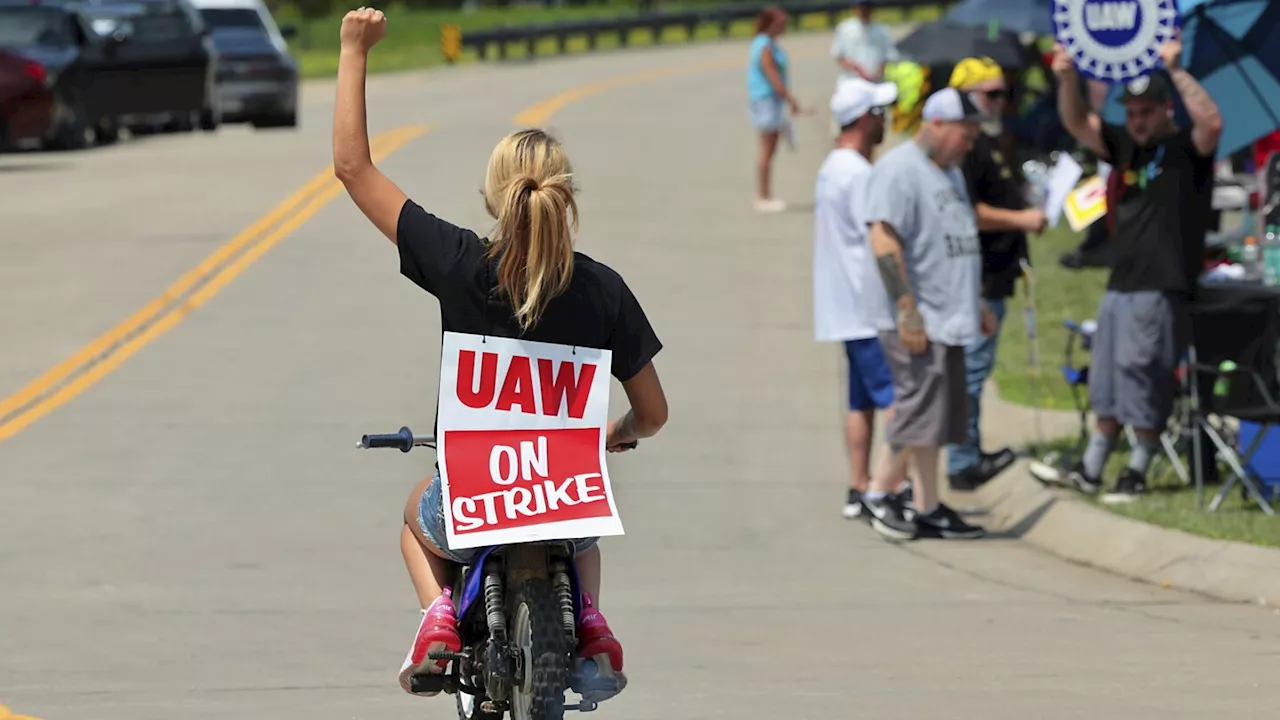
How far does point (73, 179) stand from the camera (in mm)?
24578

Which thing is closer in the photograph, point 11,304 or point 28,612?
point 28,612

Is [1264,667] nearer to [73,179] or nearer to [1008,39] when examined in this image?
[1008,39]

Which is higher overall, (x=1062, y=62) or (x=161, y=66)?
(x=1062, y=62)

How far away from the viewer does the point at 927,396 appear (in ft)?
35.7

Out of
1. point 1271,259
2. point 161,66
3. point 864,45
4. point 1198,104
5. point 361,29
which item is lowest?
point 161,66

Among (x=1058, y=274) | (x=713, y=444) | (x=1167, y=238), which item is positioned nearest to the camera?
(x=1167, y=238)

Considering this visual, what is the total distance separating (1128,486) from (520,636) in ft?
19.9

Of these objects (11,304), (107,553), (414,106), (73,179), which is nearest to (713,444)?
(107,553)

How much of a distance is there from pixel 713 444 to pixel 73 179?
13.1 metres

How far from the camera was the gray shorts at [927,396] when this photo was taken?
428 inches

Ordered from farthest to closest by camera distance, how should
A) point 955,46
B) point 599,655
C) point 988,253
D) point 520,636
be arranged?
point 955,46, point 988,253, point 599,655, point 520,636

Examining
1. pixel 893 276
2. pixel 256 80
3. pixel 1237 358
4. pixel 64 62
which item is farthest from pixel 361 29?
pixel 256 80

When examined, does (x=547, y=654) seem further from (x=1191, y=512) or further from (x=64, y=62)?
(x=64, y=62)

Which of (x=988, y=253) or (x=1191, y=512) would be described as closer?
(x=1191, y=512)
